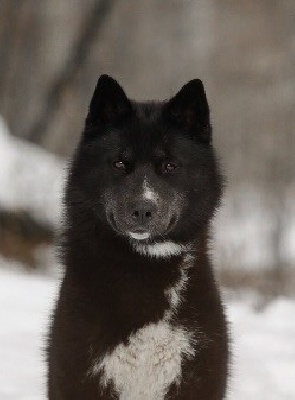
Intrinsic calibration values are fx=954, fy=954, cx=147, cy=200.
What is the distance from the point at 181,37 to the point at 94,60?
990 mm

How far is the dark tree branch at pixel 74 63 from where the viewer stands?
10344mm

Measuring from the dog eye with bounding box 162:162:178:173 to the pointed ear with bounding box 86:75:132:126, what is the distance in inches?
10.4

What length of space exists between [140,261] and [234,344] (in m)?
1.06

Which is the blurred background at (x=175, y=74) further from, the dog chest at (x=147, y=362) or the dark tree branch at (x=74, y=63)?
the dog chest at (x=147, y=362)

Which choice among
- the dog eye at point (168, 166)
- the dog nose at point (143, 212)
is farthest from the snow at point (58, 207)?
the dog nose at point (143, 212)

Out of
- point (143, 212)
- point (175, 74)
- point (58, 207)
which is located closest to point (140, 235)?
point (143, 212)

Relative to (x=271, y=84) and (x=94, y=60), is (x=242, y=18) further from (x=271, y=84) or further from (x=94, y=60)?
(x=94, y=60)

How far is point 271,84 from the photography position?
33.5ft

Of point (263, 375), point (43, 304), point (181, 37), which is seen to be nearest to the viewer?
point (263, 375)

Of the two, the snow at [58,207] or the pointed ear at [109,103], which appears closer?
the pointed ear at [109,103]

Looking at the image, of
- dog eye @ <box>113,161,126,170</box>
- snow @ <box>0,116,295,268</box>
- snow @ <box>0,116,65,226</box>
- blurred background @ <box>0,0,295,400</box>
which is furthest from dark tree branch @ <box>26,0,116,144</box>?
dog eye @ <box>113,161,126,170</box>

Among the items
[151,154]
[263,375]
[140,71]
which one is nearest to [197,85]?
[151,154]

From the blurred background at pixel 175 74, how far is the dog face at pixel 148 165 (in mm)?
5802

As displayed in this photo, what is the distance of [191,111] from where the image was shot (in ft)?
12.1
